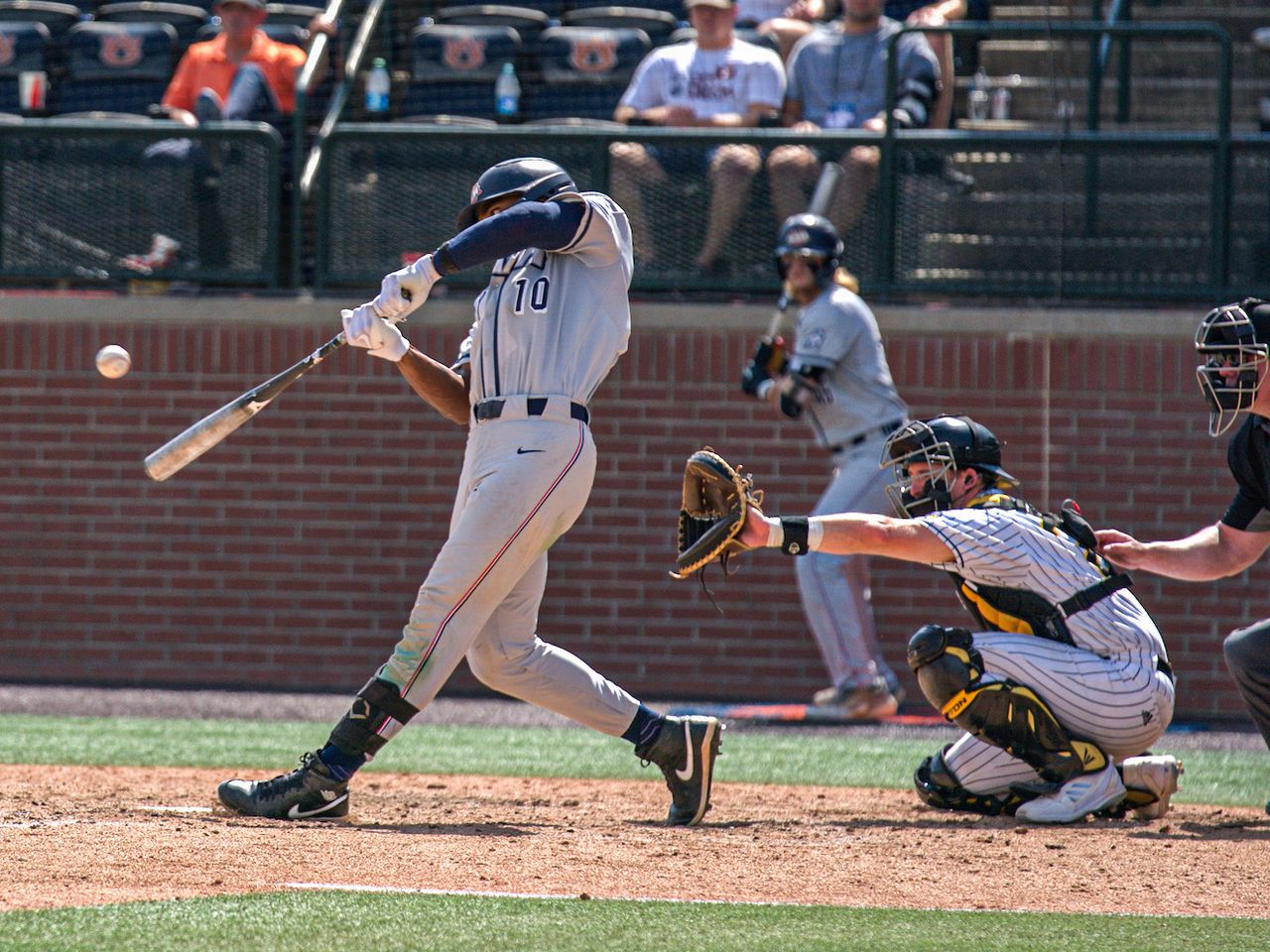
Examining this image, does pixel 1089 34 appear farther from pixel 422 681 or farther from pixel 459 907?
pixel 459 907

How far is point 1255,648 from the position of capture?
18.9ft

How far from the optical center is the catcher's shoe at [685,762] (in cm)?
541

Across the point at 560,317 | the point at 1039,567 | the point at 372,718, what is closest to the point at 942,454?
the point at 1039,567

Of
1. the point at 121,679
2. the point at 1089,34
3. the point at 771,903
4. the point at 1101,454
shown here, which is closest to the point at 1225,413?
the point at 771,903

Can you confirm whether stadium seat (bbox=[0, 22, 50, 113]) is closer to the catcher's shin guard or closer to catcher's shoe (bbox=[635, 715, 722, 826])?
catcher's shoe (bbox=[635, 715, 722, 826])

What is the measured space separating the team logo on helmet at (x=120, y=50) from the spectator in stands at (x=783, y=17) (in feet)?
12.9

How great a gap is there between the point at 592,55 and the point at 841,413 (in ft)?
11.9

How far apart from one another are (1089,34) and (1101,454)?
7.55 feet

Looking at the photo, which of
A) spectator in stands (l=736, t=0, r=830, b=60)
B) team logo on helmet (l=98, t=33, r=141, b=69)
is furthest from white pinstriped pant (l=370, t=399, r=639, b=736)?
team logo on helmet (l=98, t=33, r=141, b=69)

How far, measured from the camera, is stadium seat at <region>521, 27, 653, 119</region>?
1087 cm

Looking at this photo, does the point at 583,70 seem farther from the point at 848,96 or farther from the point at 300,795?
the point at 300,795

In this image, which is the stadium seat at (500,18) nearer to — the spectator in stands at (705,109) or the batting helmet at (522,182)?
the spectator in stands at (705,109)

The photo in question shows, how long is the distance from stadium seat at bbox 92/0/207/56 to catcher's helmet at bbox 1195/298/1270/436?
8.07m

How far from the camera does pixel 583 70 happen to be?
36.1 feet
